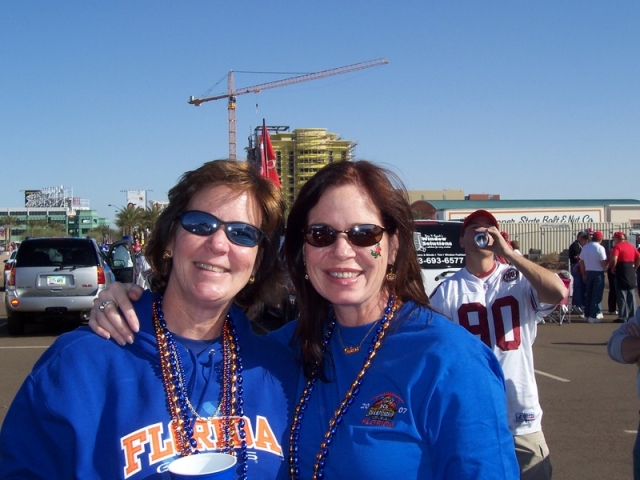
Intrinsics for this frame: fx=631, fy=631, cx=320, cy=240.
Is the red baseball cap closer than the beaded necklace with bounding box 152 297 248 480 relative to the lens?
No

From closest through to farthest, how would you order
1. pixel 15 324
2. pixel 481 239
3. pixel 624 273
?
pixel 481 239, pixel 15 324, pixel 624 273

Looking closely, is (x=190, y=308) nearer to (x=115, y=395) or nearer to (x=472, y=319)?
(x=115, y=395)

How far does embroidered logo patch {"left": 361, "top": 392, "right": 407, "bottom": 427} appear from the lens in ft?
6.34

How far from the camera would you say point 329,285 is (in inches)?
91.8

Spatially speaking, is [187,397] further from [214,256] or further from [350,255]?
[350,255]

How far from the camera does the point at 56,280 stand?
1182 centimetres

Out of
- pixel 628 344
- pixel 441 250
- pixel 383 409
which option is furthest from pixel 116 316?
pixel 441 250

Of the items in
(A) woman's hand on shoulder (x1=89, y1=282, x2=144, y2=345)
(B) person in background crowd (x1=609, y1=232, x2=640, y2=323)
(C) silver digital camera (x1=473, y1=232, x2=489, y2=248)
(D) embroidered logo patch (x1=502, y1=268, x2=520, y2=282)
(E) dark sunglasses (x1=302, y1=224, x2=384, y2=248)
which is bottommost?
(B) person in background crowd (x1=609, y1=232, x2=640, y2=323)

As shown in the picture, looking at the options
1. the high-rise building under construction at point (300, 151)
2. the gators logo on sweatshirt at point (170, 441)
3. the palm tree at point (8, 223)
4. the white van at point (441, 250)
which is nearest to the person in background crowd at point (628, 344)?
the gators logo on sweatshirt at point (170, 441)

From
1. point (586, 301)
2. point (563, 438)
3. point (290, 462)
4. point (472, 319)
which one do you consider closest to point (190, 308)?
point (290, 462)

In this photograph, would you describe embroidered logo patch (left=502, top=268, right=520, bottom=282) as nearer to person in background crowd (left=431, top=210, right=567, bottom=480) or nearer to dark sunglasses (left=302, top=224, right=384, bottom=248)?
person in background crowd (left=431, top=210, right=567, bottom=480)

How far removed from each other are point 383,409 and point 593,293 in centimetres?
1304

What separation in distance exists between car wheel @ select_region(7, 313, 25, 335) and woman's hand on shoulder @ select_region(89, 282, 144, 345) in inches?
421

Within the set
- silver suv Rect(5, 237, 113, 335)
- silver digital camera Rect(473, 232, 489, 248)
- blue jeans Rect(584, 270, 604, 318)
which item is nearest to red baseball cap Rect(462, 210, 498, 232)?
silver digital camera Rect(473, 232, 489, 248)
